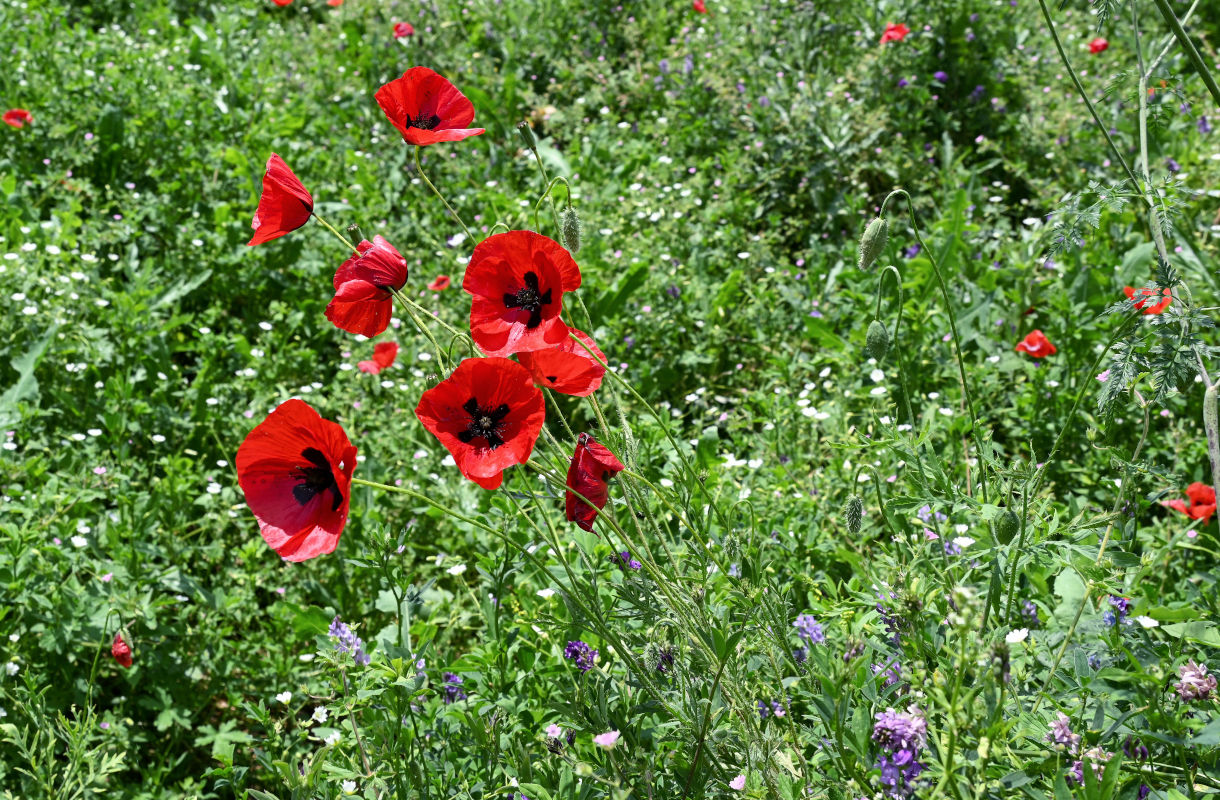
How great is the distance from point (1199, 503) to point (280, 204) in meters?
2.18

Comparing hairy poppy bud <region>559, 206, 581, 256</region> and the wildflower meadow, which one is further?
hairy poppy bud <region>559, 206, 581, 256</region>

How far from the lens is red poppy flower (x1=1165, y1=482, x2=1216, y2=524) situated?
7.18ft

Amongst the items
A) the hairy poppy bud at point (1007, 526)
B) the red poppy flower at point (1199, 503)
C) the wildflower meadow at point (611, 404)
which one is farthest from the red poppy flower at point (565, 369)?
the red poppy flower at point (1199, 503)

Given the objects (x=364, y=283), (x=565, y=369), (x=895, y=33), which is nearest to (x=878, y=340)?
(x=565, y=369)

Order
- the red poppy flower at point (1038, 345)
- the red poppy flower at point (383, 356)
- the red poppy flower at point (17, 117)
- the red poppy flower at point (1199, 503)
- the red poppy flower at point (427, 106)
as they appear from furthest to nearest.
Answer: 1. the red poppy flower at point (17, 117)
2. the red poppy flower at point (383, 356)
3. the red poppy flower at point (1038, 345)
4. the red poppy flower at point (1199, 503)
5. the red poppy flower at point (427, 106)

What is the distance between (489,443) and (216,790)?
5.04 feet

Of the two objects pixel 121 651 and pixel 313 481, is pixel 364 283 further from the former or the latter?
pixel 121 651

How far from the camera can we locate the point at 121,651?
223cm

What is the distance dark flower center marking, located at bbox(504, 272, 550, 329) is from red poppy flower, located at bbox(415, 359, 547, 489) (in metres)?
0.14

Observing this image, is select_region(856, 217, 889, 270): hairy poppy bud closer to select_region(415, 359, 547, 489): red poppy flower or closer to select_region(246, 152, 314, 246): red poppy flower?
select_region(415, 359, 547, 489): red poppy flower

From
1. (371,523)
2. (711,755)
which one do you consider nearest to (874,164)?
(371,523)

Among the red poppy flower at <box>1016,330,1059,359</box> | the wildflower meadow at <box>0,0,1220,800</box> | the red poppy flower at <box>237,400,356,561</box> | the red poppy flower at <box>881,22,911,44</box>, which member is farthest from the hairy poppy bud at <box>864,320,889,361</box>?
the red poppy flower at <box>881,22,911,44</box>

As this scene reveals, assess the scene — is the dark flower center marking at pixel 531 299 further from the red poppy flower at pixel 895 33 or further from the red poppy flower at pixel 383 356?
the red poppy flower at pixel 895 33

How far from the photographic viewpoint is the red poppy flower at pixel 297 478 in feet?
4.24
